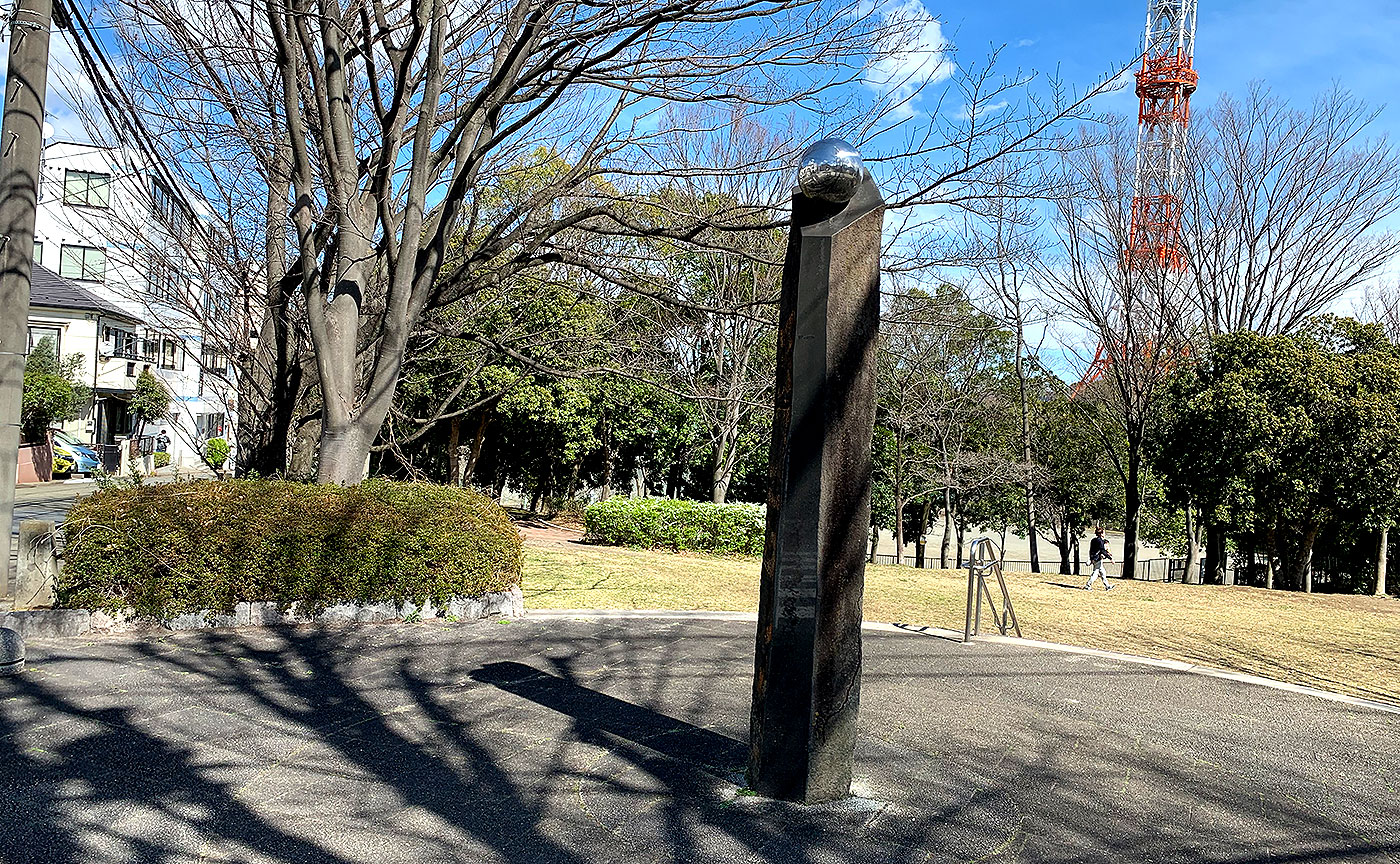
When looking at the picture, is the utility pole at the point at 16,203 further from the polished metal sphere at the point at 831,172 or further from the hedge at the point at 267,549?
the polished metal sphere at the point at 831,172

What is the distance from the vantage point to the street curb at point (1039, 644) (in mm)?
5594

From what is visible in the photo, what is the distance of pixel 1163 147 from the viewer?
60.7 feet

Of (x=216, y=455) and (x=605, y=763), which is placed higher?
(x=216, y=455)

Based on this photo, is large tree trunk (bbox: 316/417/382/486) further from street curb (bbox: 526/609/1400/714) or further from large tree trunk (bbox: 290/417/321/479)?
street curb (bbox: 526/609/1400/714)

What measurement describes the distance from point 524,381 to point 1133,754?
54.6ft

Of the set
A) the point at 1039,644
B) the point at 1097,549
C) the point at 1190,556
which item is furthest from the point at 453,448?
the point at 1039,644

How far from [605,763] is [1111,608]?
1013 cm

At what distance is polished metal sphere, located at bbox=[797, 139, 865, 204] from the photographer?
329 centimetres

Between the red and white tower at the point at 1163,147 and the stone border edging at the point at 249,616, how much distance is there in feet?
54.7

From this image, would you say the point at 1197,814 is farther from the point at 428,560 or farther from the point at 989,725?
the point at 428,560

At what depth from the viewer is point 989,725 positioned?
14.6ft

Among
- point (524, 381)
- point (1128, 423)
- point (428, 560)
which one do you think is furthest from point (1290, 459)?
point (428, 560)

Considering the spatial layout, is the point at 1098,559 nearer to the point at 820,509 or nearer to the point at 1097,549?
the point at 1097,549

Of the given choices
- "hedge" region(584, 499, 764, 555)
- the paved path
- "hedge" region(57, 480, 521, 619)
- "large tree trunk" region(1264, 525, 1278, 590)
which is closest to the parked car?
"hedge" region(584, 499, 764, 555)
